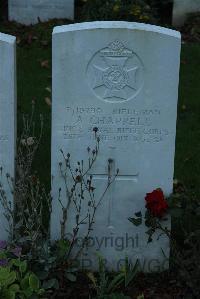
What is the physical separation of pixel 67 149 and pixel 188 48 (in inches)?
175

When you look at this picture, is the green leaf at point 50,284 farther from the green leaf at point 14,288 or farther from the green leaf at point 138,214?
the green leaf at point 138,214

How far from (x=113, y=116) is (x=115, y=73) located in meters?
0.25

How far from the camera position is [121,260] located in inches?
185

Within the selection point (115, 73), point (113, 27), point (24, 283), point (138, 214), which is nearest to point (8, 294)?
point (24, 283)

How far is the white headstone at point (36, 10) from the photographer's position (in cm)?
984

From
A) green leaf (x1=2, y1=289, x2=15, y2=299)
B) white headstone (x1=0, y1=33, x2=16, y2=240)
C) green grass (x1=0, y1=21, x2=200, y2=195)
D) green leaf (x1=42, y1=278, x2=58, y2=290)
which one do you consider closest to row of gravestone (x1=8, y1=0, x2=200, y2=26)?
green grass (x1=0, y1=21, x2=200, y2=195)

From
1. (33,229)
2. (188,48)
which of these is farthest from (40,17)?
(33,229)

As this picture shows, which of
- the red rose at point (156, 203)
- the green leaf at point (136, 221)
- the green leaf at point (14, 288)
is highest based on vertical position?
the red rose at point (156, 203)

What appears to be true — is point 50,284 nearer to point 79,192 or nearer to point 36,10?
point 79,192

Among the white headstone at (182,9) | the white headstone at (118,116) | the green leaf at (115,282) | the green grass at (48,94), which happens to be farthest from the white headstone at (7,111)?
the white headstone at (182,9)

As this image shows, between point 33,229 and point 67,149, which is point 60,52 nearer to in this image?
point 67,149

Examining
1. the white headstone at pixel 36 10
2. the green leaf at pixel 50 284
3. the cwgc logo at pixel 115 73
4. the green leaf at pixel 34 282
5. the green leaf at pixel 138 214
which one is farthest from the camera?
the white headstone at pixel 36 10

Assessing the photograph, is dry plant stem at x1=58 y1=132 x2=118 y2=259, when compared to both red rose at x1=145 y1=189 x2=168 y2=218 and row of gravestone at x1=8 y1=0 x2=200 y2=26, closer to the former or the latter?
red rose at x1=145 y1=189 x2=168 y2=218

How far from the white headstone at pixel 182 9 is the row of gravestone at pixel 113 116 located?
560 centimetres
